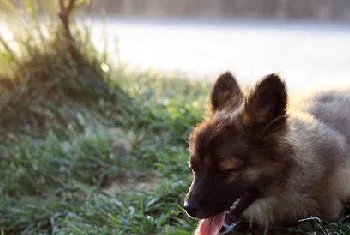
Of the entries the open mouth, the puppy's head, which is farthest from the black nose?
the open mouth

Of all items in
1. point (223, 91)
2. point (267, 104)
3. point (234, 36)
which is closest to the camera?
point (267, 104)

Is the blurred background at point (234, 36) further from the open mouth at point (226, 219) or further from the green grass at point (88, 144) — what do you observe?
the open mouth at point (226, 219)

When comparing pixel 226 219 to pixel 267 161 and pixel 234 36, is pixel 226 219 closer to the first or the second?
pixel 267 161

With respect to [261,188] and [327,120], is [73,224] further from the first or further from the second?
[327,120]

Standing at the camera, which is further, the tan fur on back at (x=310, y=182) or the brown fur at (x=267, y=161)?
the tan fur on back at (x=310, y=182)

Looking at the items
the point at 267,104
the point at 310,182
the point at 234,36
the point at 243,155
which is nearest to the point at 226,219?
the point at 243,155

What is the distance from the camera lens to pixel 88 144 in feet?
18.8

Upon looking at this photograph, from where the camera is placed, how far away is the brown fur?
3.63m

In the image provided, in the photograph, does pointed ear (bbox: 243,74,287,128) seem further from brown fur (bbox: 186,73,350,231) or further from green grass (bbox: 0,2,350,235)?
green grass (bbox: 0,2,350,235)

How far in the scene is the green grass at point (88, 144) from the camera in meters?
4.68

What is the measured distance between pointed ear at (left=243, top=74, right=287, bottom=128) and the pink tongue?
2.00 feet

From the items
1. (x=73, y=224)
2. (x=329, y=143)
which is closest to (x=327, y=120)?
(x=329, y=143)

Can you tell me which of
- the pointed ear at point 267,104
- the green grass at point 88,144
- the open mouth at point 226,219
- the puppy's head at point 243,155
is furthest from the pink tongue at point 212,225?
the pointed ear at point 267,104

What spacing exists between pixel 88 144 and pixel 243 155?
2.42 meters
